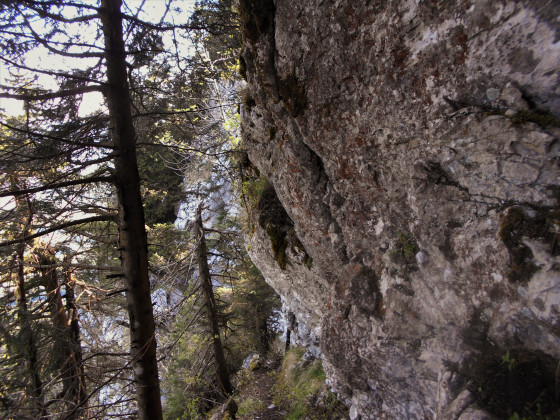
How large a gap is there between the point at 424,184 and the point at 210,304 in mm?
7869

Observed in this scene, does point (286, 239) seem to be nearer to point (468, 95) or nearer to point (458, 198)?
point (458, 198)

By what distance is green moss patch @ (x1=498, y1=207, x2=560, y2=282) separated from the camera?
85.2 inches

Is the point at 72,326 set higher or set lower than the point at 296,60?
lower

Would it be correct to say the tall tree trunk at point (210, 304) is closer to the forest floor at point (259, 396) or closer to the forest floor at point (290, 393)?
the forest floor at point (259, 396)

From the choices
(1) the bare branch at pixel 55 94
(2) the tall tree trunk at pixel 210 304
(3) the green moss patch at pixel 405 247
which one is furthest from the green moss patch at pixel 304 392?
(1) the bare branch at pixel 55 94

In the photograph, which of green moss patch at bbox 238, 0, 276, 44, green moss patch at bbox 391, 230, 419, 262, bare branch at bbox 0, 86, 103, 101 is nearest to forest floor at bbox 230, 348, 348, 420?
green moss patch at bbox 391, 230, 419, 262

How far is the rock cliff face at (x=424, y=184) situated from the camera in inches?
87.7

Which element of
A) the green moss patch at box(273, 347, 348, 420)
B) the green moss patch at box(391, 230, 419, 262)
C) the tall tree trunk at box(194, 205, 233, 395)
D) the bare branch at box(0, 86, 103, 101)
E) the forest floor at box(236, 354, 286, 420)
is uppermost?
the bare branch at box(0, 86, 103, 101)

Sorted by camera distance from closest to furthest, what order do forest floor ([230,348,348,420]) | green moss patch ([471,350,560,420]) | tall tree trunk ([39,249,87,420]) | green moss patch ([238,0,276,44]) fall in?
green moss patch ([471,350,560,420]), green moss patch ([238,0,276,44]), forest floor ([230,348,348,420]), tall tree trunk ([39,249,87,420])

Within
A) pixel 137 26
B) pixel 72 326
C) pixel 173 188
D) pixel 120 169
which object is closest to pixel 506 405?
pixel 120 169

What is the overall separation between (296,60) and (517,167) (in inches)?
115

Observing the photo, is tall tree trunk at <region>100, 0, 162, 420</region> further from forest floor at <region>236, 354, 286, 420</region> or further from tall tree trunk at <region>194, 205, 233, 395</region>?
forest floor at <region>236, 354, 286, 420</region>

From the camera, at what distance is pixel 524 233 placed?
2295 mm

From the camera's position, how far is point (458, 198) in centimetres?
280
